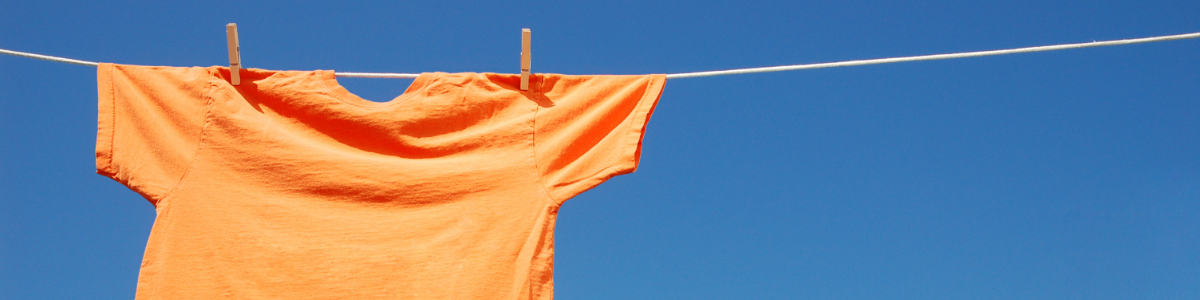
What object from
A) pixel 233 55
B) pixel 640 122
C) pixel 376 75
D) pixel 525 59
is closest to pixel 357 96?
pixel 376 75

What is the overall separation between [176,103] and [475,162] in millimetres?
793

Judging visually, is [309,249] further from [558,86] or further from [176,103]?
[558,86]

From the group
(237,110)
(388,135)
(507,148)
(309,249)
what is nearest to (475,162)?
(507,148)

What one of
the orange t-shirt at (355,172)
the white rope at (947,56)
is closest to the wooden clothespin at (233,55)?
the orange t-shirt at (355,172)

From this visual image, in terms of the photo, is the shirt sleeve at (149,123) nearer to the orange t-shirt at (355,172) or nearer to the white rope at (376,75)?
the orange t-shirt at (355,172)

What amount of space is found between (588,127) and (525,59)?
0.24 metres

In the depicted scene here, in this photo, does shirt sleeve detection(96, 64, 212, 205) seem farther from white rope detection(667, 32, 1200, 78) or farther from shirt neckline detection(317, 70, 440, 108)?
white rope detection(667, 32, 1200, 78)

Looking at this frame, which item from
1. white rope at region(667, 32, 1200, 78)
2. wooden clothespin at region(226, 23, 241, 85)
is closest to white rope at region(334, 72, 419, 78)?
wooden clothespin at region(226, 23, 241, 85)

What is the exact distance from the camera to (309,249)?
92.4 inches

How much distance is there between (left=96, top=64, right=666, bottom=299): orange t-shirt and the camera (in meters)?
2.31

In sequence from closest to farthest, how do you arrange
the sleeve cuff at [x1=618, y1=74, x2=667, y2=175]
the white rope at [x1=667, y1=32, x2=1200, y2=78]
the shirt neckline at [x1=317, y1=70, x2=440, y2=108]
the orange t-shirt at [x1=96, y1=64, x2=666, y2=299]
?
the white rope at [x1=667, y1=32, x2=1200, y2=78] < the orange t-shirt at [x1=96, y1=64, x2=666, y2=299] < the sleeve cuff at [x1=618, y1=74, x2=667, y2=175] < the shirt neckline at [x1=317, y1=70, x2=440, y2=108]

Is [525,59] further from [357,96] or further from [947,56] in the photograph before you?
[947,56]

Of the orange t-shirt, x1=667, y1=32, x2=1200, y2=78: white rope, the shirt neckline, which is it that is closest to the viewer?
x1=667, y1=32, x2=1200, y2=78: white rope

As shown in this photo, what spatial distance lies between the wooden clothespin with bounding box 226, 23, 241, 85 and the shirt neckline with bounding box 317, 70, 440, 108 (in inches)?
8.0
